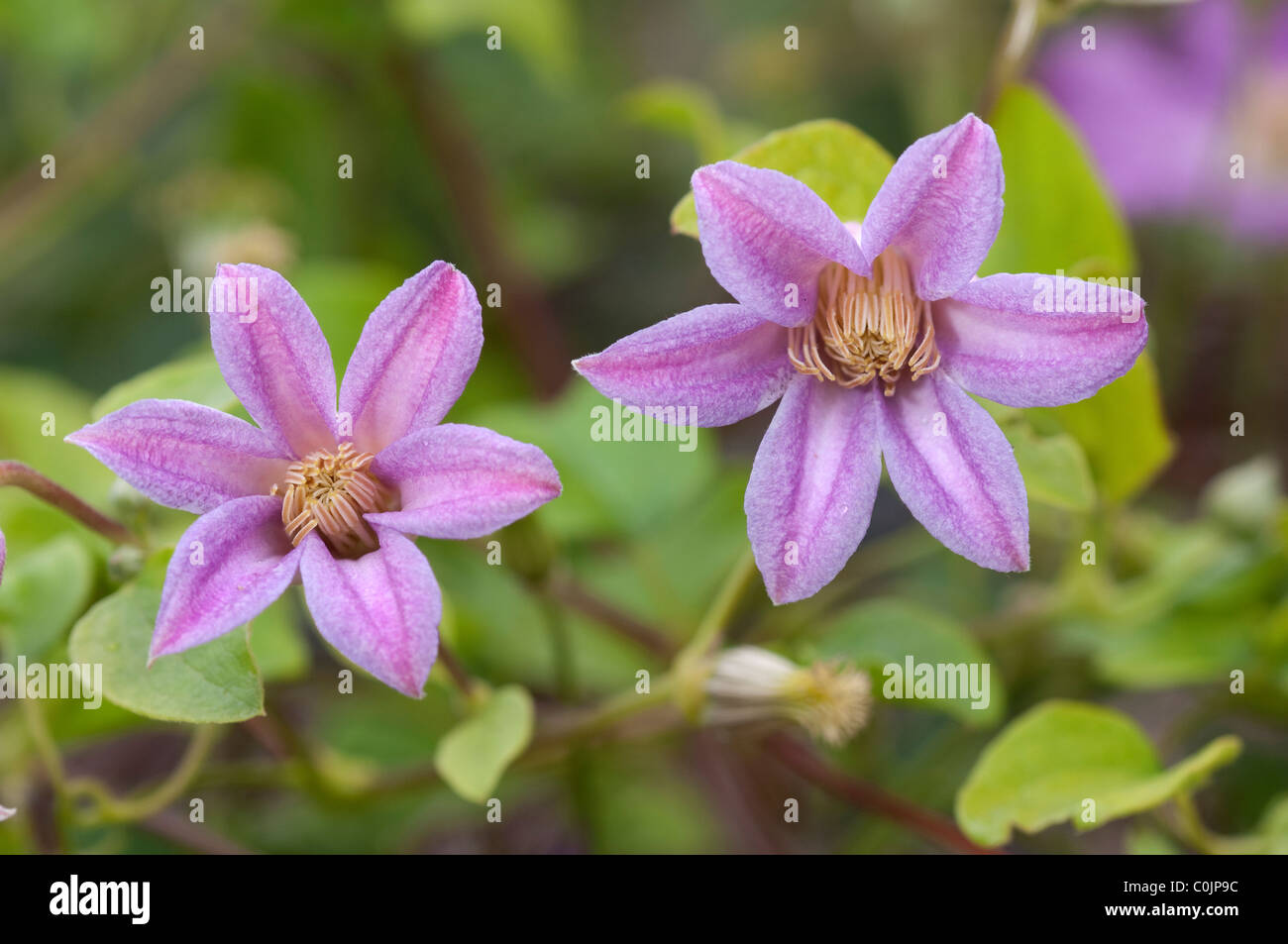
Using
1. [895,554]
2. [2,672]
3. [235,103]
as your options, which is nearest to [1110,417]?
[895,554]

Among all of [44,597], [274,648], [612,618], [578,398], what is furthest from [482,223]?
[44,597]

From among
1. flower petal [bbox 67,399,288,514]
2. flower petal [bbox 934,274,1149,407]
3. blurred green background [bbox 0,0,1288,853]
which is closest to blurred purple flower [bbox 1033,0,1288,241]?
blurred green background [bbox 0,0,1288,853]

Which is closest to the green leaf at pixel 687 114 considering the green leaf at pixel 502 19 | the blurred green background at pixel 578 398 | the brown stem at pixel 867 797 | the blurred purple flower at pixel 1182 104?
the blurred green background at pixel 578 398

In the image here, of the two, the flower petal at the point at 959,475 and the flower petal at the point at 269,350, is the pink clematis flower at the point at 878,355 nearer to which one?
the flower petal at the point at 959,475

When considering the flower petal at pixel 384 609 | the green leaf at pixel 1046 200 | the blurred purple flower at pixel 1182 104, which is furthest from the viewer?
the blurred purple flower at pixel 1182 104

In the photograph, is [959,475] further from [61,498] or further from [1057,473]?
[61,498]

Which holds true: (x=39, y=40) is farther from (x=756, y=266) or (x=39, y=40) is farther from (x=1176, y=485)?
(x=1176, y=485)
